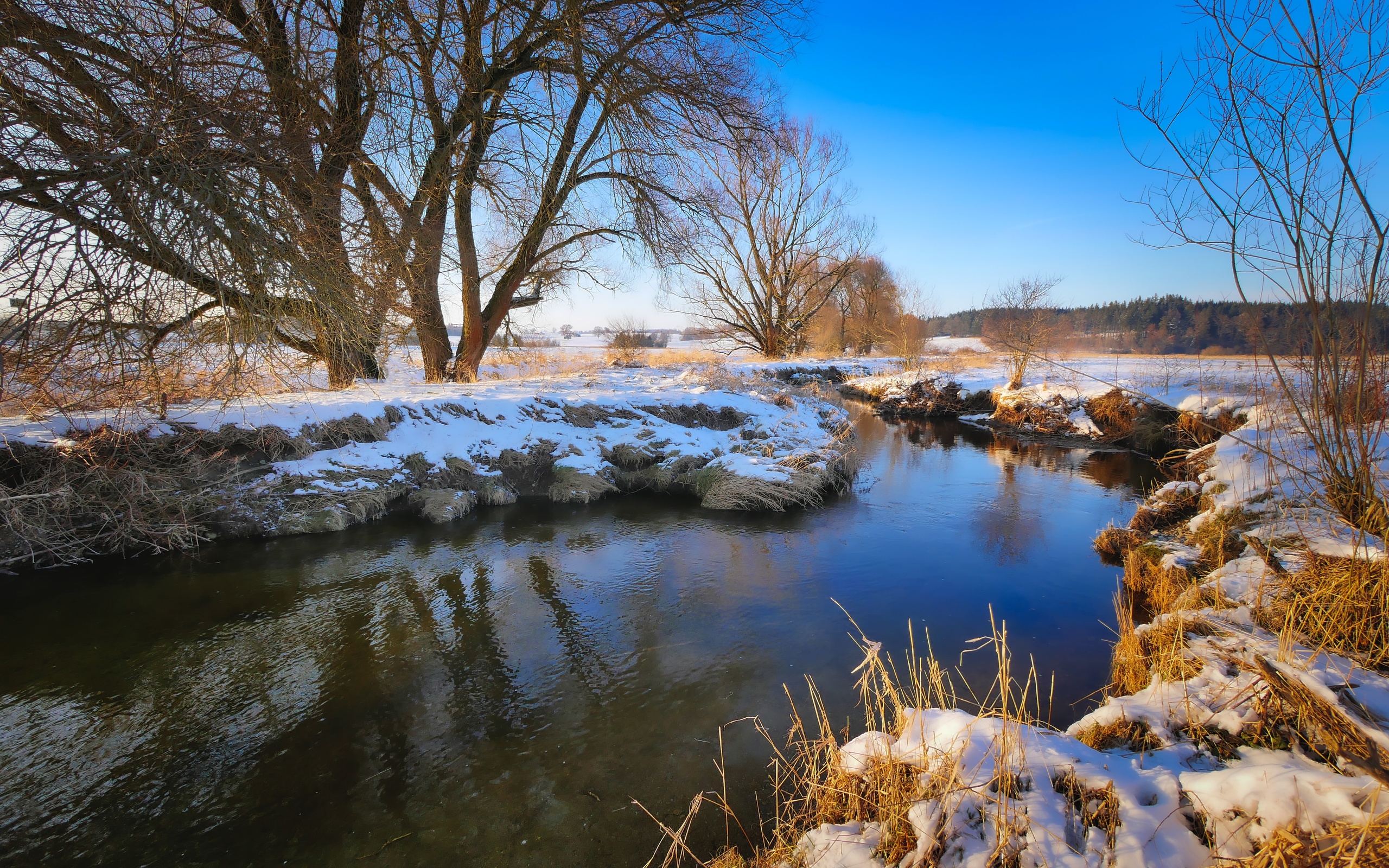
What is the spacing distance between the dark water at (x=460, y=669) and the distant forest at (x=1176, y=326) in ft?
8.43

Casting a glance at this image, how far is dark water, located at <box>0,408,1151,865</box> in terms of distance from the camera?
113 inches

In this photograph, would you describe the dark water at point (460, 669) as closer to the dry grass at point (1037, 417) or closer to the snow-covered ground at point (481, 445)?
the snow-covered ground at point (481, 445)

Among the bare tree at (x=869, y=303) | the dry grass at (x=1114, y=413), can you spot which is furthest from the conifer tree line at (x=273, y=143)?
the bare tree at (x=869, y=303)

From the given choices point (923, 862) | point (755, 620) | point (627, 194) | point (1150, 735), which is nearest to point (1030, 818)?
point (923, 862)

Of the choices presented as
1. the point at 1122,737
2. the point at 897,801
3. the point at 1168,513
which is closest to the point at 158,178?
the point at 897,801

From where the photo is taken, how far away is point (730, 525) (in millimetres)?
7719

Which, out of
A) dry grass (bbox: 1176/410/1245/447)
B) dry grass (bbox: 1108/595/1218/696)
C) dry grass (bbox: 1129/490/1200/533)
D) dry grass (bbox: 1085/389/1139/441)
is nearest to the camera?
dry grass (bbox: 1108/595/1218/696)

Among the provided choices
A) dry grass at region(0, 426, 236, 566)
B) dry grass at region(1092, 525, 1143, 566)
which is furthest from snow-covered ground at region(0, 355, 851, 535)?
dry grass at region(1092, 525, 1143, 566)

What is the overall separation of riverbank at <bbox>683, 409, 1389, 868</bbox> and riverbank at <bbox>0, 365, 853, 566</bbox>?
5.46m

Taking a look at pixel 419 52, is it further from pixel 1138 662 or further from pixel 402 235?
pixel 1138 662

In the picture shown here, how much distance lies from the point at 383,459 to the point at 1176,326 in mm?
48706

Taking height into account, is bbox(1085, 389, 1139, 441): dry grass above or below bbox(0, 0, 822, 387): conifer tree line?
below

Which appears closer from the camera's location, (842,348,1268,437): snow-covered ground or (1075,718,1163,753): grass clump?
(1075,718,1163,753): grass clump

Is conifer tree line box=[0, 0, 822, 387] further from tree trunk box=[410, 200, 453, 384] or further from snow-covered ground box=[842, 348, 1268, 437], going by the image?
snow-covered ground box=[842, 348, 1268, 437]
